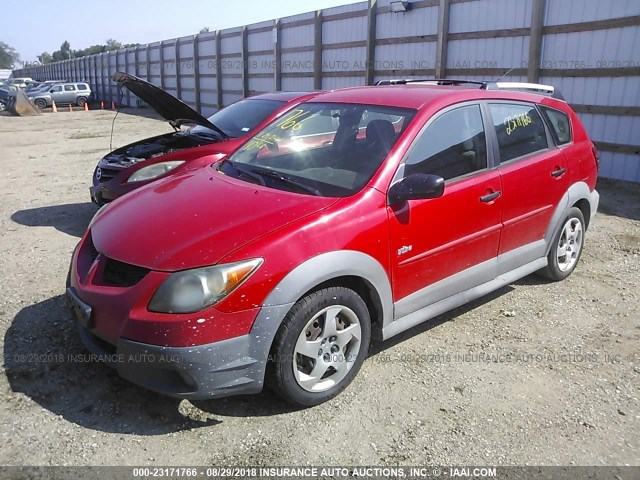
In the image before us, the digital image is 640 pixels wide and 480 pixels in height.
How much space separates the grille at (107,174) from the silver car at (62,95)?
99.3 ft

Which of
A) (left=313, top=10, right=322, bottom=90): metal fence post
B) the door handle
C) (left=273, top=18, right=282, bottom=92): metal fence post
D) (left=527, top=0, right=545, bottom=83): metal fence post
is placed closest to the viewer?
the door handle

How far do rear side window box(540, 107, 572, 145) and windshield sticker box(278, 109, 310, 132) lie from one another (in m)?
2.02

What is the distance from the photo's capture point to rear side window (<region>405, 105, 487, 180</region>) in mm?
3432

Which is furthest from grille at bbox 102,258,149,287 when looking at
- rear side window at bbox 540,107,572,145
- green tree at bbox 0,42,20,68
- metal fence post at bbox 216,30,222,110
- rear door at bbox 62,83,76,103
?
green tree at bbox 0,42,20,68

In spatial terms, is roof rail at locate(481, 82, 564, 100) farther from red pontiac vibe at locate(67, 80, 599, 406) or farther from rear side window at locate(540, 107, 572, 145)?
rear side window at locate(540, 107, 572, 145)

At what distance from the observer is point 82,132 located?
62.0ft

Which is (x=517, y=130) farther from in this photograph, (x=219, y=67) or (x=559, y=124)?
(x=219, y=67)

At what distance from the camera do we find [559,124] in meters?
4.63

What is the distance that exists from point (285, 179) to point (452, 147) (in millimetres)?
1160

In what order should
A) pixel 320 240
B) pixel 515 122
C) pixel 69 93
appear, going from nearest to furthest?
pixel 320 240, pixel 515 122, pixel 69 93

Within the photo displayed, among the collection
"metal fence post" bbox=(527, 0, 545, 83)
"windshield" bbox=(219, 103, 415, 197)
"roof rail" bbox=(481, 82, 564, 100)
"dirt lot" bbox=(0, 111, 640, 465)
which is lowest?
"dirt lot" bbox=(0, 111, 640, 465)

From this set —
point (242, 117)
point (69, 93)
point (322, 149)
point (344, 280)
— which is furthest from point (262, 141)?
point (69, 93)

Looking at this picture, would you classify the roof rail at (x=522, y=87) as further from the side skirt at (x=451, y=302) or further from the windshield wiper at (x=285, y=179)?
the windshield wiper at (x=285, y=179)

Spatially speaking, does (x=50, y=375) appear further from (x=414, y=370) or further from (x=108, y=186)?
(x=108, y=186)
